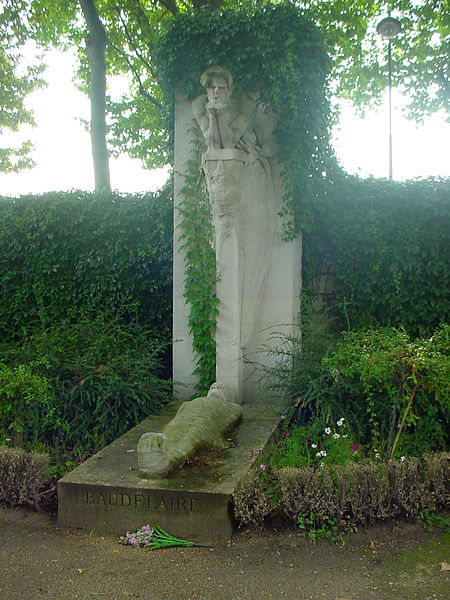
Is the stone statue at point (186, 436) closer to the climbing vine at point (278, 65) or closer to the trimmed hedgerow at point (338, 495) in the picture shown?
the trimmed hedgerow at point (338, 495)

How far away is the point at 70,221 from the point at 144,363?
2.79m

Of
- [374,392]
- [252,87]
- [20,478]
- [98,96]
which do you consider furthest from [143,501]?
[98,96]

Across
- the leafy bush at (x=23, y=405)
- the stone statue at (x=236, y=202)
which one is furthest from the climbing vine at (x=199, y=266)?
the leafy bush at (x=23, y=405)

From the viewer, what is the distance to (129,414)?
4.91 metres

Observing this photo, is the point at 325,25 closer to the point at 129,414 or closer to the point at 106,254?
the point at 106,254

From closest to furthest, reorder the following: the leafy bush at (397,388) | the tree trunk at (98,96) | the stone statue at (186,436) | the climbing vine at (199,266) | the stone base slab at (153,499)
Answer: the stone base slab at (153,499), the stone statue at (186,436), the leafy bush at (397,388), the climbing vine at (199,266), the tree trunk at (98,96)

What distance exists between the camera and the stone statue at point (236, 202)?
5.27 meters

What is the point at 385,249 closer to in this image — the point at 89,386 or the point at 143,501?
the point at 89,386

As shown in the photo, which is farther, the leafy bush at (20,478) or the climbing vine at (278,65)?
the climbing vine at (278,65)

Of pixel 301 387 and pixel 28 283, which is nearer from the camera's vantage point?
pixel 301 387

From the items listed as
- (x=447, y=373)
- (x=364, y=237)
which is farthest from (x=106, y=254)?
Result: (x=447, y=373)

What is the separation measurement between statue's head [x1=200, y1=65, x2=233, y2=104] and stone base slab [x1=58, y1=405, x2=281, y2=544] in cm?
347

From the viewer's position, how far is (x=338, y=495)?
3.15 m

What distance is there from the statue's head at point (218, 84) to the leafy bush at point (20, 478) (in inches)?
144
